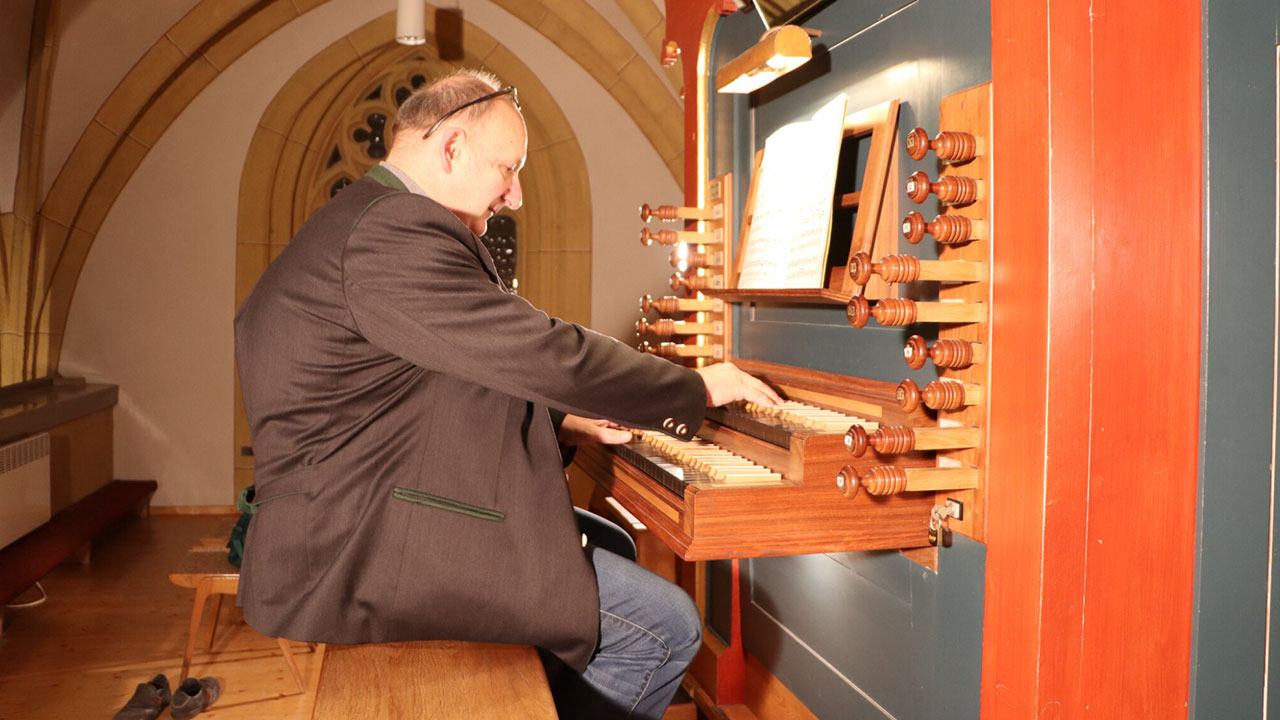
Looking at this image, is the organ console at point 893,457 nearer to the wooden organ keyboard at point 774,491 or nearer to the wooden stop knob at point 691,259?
the wooden organ keyboard at point 774,491

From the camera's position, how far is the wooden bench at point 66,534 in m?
4.42

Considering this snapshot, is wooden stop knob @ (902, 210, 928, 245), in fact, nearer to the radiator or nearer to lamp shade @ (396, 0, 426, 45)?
the radiator

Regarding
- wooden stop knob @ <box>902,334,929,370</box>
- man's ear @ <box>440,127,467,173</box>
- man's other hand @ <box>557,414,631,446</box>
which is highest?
man's ear @ <box>440,127,467,173</box>

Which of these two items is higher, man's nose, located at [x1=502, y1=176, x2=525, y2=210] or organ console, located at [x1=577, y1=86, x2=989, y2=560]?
man's nose, located at [x1=502, y1=176, x2=525, y2=210]

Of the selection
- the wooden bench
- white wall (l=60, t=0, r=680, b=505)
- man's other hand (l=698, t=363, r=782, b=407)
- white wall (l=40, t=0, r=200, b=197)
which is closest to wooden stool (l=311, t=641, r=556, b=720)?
man's other hand (l=698, t=363, r=782, b=407)

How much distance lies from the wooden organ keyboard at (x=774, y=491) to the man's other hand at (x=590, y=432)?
0.10m

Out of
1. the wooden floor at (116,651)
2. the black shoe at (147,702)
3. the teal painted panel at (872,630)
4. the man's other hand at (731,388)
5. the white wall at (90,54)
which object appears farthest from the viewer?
the white wall at (90,54)

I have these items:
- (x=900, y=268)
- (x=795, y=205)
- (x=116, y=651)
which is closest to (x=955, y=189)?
(x=900, y=268)

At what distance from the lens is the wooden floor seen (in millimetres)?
3736

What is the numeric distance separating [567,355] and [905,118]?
1005mm

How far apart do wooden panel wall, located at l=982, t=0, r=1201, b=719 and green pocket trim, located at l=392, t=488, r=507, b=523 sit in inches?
40.6

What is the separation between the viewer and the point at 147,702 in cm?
361

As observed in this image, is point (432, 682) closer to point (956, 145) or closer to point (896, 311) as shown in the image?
point (896, 311)

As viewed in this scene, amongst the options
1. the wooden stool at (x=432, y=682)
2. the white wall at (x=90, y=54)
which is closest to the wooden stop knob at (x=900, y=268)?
the wooden stool at (x=432, y=682)
